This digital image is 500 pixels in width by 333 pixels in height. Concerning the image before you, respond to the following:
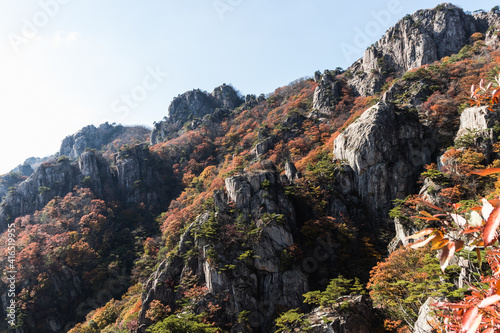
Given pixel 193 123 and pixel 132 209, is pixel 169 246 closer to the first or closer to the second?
pixel 132 209

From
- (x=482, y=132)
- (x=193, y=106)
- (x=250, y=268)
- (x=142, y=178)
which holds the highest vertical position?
(x=193, y=106)

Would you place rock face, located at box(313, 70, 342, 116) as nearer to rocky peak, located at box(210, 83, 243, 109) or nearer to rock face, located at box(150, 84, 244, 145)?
rock face, located at box(150, 84, 244, 145)

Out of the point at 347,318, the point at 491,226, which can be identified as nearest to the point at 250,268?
the point at 347,318

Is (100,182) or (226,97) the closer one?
(100,182)

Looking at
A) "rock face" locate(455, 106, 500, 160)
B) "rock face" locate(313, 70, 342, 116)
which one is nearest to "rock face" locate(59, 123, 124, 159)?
"rock face" locate(313, 70, 342, 116)

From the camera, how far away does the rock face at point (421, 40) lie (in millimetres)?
34719

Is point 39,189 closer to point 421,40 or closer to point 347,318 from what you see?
point 347,318

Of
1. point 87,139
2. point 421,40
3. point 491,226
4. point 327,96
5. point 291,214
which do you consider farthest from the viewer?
point 87,139

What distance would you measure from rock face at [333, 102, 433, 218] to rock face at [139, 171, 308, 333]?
695 centimetres

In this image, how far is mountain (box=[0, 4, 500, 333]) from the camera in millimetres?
12609

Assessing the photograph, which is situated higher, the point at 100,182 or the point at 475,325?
the point at 100,182

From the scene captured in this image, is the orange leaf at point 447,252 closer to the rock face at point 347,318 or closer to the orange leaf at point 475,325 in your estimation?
the orange leaf at point 475,325

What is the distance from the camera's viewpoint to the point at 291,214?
18266 mm

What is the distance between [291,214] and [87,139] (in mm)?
62663
